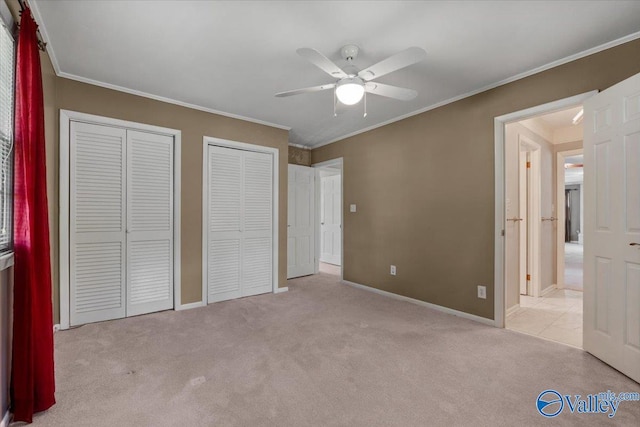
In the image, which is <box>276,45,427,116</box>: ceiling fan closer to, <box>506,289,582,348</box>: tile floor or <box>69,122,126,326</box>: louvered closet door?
<box>69,122,126,326</box>: louvered closet door

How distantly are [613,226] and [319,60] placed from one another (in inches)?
96.0

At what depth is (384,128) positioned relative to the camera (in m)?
4.20

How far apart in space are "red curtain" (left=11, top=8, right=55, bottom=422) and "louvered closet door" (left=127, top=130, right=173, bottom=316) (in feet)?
5.09

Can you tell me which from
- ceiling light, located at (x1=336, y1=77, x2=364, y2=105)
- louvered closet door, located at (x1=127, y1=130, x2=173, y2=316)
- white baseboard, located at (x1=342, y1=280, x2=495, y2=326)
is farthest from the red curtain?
white baseboard, located at (x1=342, y1=280, x2=495, y2=326)

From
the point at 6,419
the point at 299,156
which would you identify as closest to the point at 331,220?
the point at 299,156

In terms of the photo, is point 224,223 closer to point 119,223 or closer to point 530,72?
point 119,223

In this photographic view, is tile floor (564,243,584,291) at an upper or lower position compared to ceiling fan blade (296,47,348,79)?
lower

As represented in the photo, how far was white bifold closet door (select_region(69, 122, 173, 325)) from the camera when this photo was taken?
2.93 meters

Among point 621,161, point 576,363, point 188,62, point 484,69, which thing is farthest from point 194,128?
point 576,363

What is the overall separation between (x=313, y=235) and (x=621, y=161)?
13.7 feet

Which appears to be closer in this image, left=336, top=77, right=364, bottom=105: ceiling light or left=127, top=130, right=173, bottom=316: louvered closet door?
left=336, top=77, right=364, bottom=105: ceiling light

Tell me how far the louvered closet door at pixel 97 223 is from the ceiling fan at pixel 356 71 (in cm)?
217

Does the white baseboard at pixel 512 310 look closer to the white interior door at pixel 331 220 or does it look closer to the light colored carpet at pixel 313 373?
the light colored carpet at pixel 313 373

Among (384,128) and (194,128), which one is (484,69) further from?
(194,128)
